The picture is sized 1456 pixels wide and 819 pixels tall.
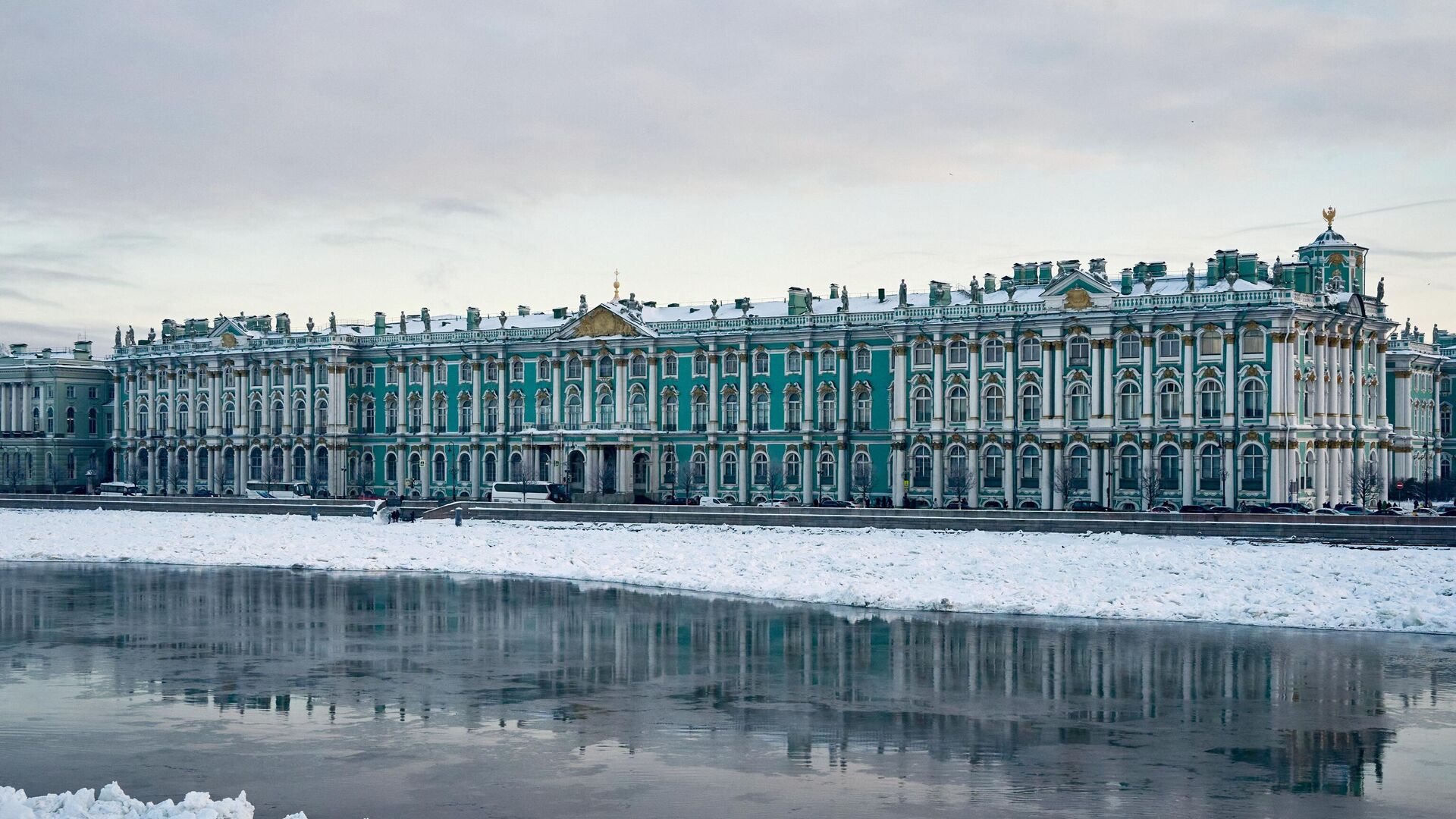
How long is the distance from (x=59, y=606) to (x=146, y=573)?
1110 centimetres

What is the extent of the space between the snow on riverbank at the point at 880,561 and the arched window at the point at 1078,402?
1489 cm

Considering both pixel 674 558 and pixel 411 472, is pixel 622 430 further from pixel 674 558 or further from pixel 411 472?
pixel 674 558

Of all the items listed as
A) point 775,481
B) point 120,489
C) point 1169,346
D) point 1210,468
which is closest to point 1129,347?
point 1169,346

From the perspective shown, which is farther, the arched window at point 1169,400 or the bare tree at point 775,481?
the bare tree at point 775,481

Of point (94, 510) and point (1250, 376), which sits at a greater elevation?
point (1250, 376)

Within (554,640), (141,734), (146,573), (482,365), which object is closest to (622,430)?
(482,365)

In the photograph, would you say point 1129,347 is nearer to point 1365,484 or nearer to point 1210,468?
point 1210,468

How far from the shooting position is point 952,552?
52.7m

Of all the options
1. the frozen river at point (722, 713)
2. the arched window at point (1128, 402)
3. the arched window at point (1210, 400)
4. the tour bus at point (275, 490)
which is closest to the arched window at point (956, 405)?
the arched window at point (1128, 402)

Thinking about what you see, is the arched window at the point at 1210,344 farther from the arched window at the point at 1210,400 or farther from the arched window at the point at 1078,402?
the arched window at the point at 1078,402

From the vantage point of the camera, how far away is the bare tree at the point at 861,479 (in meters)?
80.0

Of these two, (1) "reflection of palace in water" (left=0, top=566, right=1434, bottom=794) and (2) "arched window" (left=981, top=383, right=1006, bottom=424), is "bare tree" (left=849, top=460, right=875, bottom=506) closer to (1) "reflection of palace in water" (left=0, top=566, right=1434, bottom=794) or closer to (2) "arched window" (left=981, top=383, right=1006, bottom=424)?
(2) "arched window" (left=981, top=383, right=1006, bottom=424)

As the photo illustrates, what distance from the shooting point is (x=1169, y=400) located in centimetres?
7194

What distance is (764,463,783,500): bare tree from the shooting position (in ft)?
269
